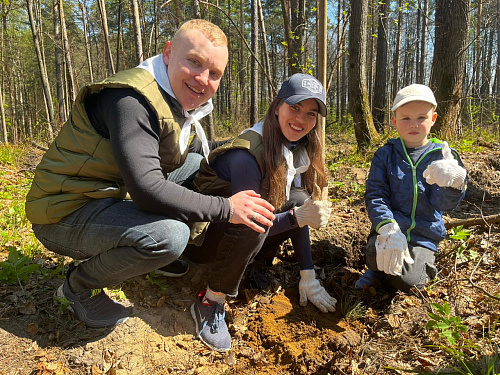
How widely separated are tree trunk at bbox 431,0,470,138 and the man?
447 centimetres

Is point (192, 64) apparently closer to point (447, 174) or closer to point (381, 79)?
point (447, 174)

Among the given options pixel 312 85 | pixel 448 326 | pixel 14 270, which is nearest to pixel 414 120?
pixel 312 85

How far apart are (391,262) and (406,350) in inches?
19.0

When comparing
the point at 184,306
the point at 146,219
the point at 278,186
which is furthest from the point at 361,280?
the point at 146,219

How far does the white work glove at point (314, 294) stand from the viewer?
2254 millimetres

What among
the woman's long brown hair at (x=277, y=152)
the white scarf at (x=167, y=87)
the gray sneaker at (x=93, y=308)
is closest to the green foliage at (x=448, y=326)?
the woman's long brown hair at (x=277, y=152)

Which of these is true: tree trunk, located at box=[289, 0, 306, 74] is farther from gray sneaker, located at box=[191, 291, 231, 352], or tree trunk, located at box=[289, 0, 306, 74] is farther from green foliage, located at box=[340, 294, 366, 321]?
gray sneaker, located at box=[191, 291, 231, 352]

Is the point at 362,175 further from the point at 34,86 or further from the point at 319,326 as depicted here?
the point at 34,86

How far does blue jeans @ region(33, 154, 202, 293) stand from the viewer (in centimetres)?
163

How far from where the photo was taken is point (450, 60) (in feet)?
16.9

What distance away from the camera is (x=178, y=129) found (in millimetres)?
1764

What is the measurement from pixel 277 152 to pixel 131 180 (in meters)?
0.86

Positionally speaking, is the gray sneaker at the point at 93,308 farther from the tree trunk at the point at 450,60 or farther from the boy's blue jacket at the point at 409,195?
the tree trunk at the point at 450,60

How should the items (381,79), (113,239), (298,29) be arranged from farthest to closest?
(381,79)
(298,29)
(113,239)
